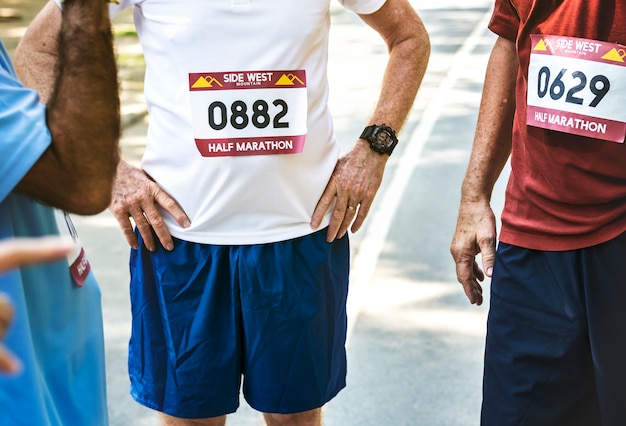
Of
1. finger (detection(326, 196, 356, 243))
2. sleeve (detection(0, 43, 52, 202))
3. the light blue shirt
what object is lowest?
finger (detection(326, 196, 356, 243))

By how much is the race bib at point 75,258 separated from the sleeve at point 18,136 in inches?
12.3

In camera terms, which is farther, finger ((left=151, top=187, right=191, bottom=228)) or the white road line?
the white road line

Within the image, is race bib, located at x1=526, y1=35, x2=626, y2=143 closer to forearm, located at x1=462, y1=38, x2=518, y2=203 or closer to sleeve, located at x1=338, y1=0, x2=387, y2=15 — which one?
forearm, located at x1=462, y1=38, x2=518, y2=203

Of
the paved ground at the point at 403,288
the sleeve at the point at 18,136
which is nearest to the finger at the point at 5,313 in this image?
the sleeve at the point at 18,136

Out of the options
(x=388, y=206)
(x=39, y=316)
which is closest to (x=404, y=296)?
(x=388, y=206)

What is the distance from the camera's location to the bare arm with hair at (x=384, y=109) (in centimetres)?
233

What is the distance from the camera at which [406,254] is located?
196 inches

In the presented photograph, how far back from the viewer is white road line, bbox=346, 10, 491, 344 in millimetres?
4543

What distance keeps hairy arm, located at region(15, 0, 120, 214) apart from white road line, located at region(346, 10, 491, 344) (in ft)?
8.63

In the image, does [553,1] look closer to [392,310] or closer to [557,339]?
[557,339]

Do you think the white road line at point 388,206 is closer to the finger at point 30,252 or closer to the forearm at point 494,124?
the forearm at point 494,124

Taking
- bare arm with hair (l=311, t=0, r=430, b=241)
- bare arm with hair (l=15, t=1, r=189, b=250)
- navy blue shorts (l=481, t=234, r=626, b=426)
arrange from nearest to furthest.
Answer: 1. navy blue shorts (l=481, t=234, r=626, b=426)
2. bare arm with hair (l=15, t=1, r=189, b=250)
3. bare arm with hair (l=311, t=0, r=430, b=241)

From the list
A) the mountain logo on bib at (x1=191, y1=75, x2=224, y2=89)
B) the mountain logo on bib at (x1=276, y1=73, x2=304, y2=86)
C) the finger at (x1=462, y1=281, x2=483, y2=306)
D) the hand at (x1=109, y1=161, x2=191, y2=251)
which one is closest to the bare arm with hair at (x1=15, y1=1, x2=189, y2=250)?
the hand at (x1=109, y1=161, x2=191, y2=251)

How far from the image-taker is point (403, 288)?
4.56m
